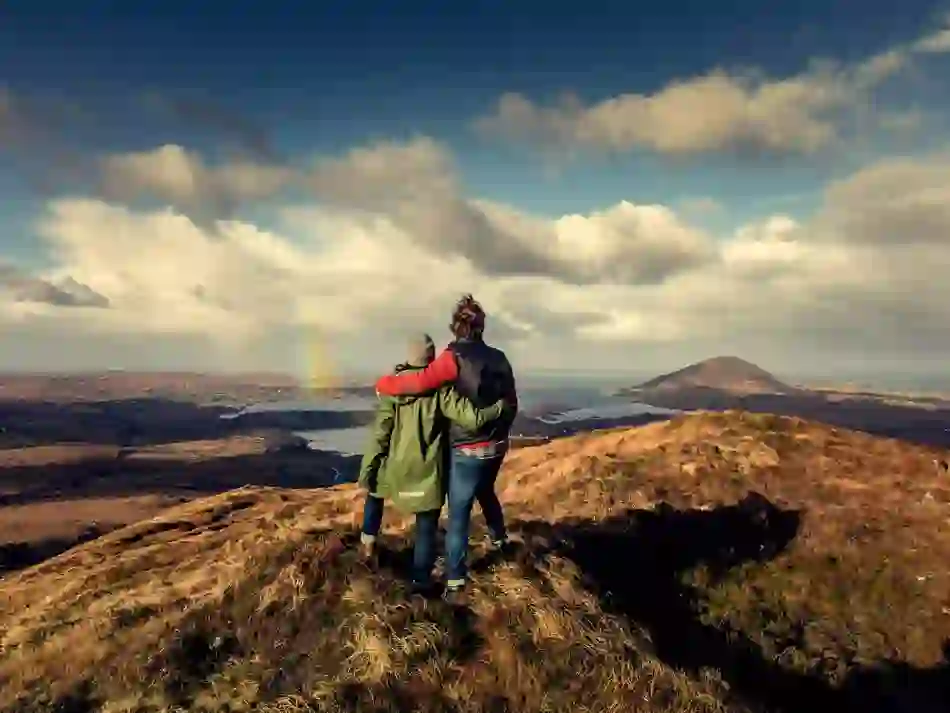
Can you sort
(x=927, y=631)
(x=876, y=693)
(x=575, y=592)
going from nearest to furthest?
1. (x=575, y=592)
2. (x=876, y=693)
3. (x=927, y=631)

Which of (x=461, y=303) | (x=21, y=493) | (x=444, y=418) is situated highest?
(x=461, y=303)

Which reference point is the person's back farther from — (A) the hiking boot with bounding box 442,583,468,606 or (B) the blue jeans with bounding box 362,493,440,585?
A: (A) the hiking boot with bounding box 442,583,468,606

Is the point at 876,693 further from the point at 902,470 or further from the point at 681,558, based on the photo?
the point at 902,470

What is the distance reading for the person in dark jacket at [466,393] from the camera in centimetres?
992

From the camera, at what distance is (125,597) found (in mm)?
11875

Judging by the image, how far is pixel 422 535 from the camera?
34.6 feet

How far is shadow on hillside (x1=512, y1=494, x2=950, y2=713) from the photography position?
1151cm

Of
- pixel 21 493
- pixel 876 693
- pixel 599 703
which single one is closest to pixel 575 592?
pixel 599 703

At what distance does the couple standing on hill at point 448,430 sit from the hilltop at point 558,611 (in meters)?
1.31

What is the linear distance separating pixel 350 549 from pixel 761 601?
885 cm

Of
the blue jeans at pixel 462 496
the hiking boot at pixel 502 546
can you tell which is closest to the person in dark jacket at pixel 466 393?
the blue jeans at pixel 462 496

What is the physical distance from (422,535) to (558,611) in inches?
94.1

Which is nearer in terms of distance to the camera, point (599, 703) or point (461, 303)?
point (599, 703)

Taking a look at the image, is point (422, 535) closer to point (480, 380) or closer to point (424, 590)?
point (424, 590)
